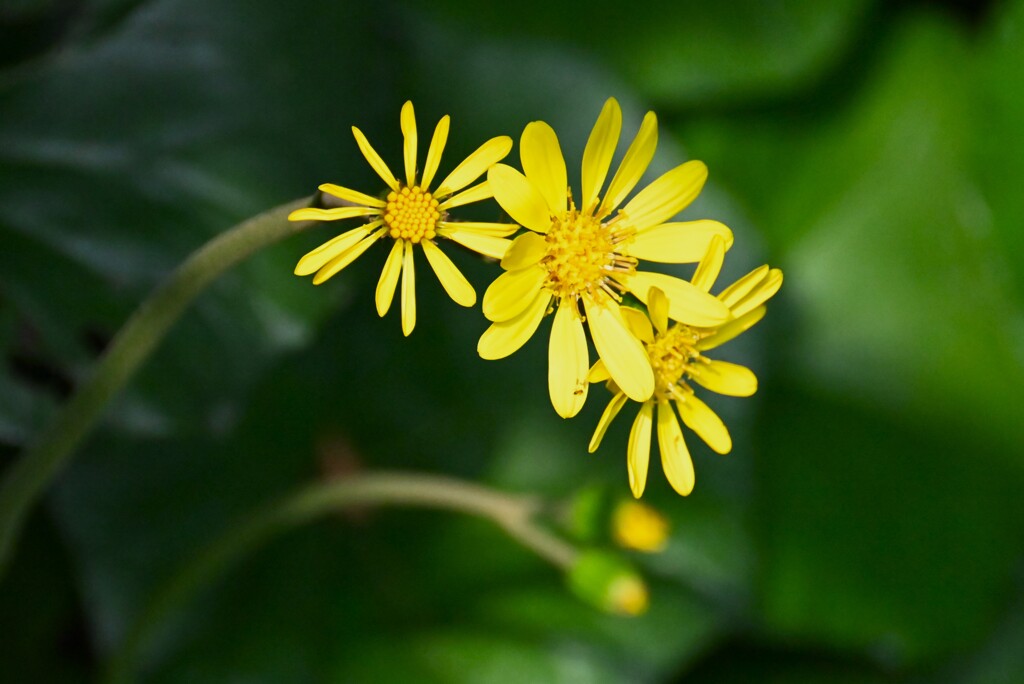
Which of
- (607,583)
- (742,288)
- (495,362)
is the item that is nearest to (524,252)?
(742,288)

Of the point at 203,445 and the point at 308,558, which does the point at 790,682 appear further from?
the point at 203,445

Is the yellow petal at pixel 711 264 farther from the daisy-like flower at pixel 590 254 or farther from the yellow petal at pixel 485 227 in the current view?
the yellow petal at pixel 485 227

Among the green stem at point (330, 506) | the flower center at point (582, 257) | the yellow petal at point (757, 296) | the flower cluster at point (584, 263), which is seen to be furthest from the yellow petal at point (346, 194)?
the green stem at point (330, 506)

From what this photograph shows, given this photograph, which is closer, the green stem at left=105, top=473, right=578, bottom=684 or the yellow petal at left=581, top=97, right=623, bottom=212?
the yellow petal at left=581, top=97, right=623, bottom=212

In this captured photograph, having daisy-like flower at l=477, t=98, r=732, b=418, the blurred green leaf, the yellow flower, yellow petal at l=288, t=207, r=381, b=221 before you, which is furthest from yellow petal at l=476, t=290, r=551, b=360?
the blurred green leaf

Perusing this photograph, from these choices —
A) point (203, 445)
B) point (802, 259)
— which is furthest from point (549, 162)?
point (802, 259)

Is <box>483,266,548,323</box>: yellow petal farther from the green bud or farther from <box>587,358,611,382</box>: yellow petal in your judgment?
the green bud
